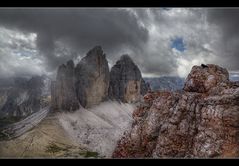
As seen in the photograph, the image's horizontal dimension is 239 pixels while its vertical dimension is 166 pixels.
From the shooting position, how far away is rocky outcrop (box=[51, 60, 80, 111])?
557 ft

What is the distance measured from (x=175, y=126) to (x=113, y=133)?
12654 centimetres

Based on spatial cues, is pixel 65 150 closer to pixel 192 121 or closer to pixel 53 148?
pixel 53 148

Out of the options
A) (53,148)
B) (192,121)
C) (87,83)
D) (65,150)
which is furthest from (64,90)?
(192,121)

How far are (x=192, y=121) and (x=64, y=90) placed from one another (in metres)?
143

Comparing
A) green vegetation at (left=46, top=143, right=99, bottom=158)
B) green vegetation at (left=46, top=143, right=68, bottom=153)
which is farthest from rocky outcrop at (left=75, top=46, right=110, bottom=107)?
green vegetation at (left=46, top=143, right=68, bottom=153)

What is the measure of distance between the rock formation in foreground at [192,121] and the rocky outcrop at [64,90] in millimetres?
125467

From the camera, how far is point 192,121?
38.3 meters

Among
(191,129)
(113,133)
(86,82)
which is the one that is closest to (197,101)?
(191,129)

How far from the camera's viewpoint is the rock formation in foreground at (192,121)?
3266 cm

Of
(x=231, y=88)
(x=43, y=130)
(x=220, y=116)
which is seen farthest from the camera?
(x=43, y=130)

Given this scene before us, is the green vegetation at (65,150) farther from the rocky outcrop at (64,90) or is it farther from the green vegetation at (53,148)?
the rocky outcrop at (64,90)

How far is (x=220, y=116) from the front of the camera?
33.5 meters
